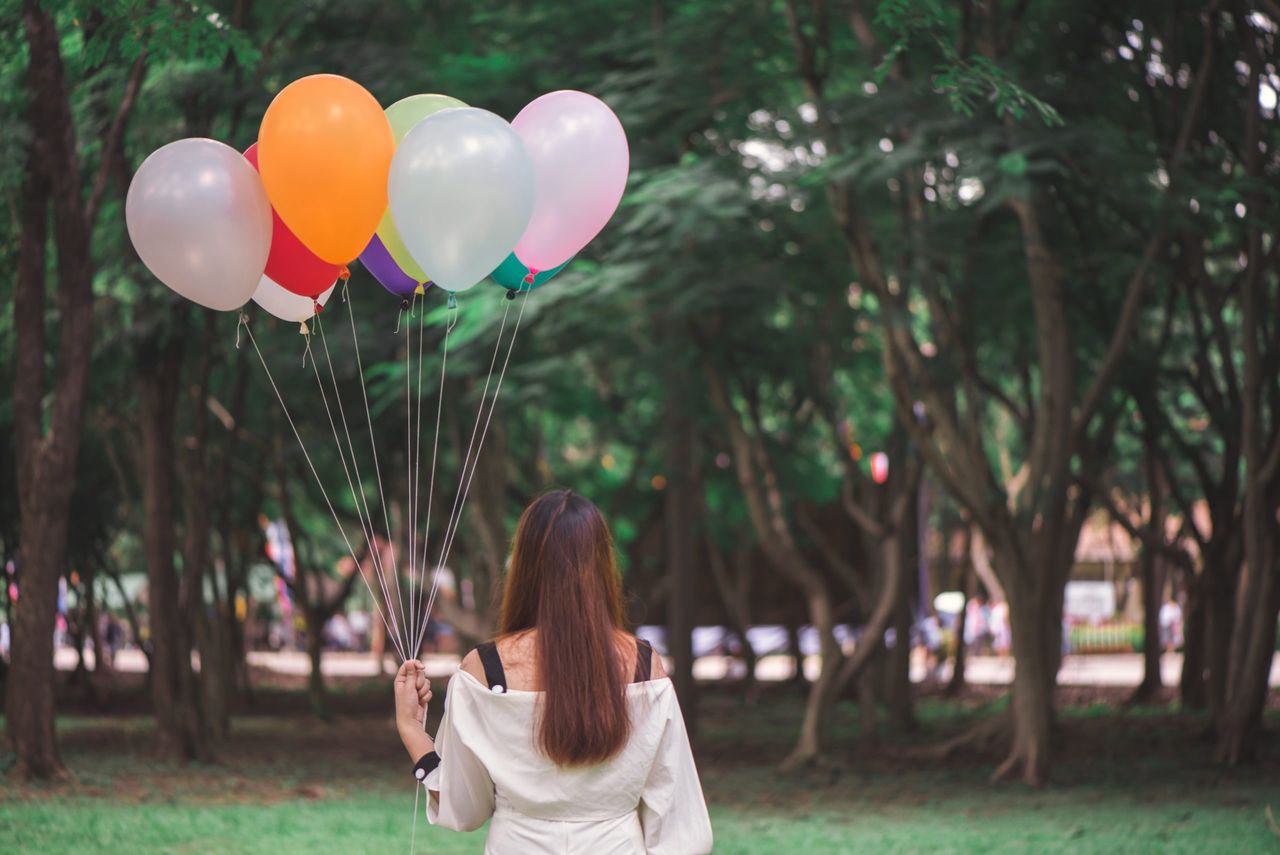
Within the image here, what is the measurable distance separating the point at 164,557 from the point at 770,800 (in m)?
5.71

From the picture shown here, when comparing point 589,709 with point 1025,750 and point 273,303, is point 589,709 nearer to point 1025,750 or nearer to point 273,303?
point 273,303

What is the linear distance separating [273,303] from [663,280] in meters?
5.64

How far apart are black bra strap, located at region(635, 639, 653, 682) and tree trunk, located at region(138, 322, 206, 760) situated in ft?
33.9

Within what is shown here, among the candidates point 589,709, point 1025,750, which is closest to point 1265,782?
point 1025,750

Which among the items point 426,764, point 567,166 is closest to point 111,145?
point 567,166

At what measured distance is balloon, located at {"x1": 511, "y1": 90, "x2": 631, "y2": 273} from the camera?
5371mm

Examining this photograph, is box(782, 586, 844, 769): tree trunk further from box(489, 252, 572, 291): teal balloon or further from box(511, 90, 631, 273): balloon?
box(511, 90, 631, 273): balloon

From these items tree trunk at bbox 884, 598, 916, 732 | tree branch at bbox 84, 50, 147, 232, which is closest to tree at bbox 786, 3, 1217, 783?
tree trunk at bbox 884, 598, 916, 732

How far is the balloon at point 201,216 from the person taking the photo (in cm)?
528

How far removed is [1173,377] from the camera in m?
15.1

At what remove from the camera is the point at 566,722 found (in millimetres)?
3164

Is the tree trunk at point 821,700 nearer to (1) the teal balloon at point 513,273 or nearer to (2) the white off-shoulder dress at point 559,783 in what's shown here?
(1) the teal balloon at point 513,273

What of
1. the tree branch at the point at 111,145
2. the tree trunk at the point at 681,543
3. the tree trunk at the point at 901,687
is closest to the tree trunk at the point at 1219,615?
the tree trunk at the point at 901,687

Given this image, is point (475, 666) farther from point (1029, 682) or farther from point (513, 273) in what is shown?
point (1029, 682)
